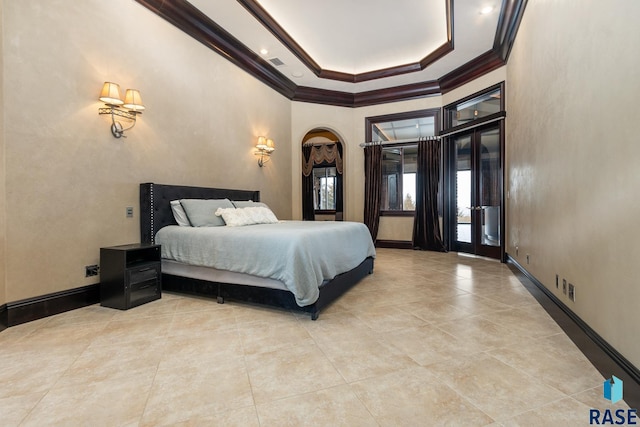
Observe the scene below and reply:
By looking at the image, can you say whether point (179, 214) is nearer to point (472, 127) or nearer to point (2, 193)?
point (2, 193)

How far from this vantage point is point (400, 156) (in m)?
6.54

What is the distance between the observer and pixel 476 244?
213 inches

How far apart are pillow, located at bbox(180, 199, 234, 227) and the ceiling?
2170 millimetres

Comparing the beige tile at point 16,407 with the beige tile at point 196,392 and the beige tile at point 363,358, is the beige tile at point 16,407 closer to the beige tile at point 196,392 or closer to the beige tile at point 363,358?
the beige tile at point 196,392

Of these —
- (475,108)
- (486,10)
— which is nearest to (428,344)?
(486,10)

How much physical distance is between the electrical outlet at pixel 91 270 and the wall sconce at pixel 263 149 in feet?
9.42

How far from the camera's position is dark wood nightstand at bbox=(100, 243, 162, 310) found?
2717 millimetres

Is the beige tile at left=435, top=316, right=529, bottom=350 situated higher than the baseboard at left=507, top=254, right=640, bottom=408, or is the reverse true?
the baseboard at left=507, top=254, right=640, bottom=408

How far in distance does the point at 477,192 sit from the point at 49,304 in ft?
19.1

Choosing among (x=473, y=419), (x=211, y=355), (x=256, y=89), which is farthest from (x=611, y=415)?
(x=256, y=89)

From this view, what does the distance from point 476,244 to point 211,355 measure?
4928 mm

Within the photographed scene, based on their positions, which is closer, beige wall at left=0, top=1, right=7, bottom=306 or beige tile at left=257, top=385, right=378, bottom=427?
beige tile at left=257, top=385, right=378, bottom=427

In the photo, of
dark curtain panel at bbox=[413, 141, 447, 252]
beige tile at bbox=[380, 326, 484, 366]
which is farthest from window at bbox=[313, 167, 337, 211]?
beige tile at bbox=[380, 326, 484, 366]

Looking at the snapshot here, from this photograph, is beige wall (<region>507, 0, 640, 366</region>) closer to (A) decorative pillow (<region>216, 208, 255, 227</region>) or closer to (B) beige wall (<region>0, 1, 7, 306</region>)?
(A) decorative pillow (<region>216, 208, 255, 227</region>)
